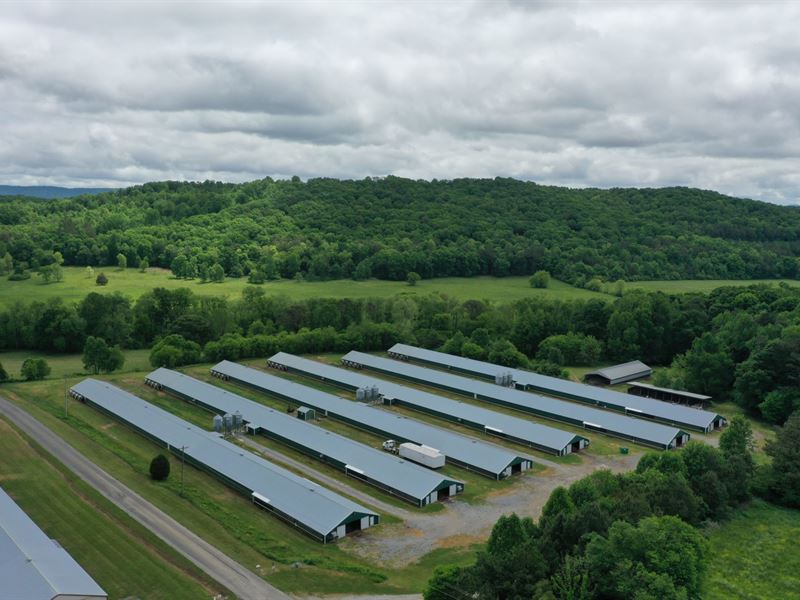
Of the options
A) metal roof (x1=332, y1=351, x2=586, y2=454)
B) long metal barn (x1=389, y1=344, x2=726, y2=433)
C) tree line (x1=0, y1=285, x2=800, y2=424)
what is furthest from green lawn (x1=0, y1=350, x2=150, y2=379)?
long metal barn (x1=389, y1=344, x2=726, y2=433)

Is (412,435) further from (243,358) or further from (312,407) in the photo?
(243,358)

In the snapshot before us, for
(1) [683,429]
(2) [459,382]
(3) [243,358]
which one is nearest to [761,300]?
(1) [683,429]

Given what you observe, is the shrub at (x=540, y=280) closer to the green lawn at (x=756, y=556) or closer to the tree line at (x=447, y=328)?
the tree line at (x=447, y=328)

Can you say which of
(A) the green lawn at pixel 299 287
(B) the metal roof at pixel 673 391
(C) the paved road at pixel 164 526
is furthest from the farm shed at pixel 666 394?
(C) the paved road at pixel 164 526

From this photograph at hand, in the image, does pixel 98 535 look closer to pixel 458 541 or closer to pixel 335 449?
pixel 335 449

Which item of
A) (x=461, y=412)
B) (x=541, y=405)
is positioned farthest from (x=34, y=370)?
(x=541, y=405)

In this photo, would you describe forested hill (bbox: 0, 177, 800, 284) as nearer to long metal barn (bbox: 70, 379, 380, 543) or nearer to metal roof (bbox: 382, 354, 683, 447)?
metal roof (bbox: 382, 354, 683, 447)
